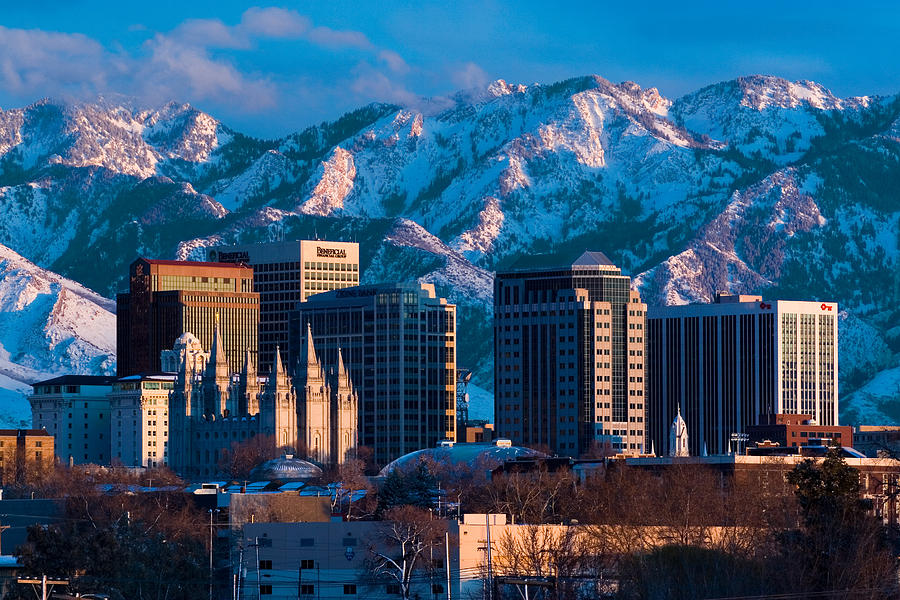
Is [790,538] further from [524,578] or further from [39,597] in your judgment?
[39,597]

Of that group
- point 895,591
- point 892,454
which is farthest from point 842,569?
point 892,454

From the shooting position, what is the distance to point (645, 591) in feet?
592

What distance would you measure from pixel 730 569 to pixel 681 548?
815 cm

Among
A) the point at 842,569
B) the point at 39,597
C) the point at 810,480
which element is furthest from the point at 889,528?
the point at 39,597

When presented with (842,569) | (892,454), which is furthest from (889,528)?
(892,454)

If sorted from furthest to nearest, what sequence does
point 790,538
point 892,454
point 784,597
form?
point 790,538, point 784,597, point 892,454

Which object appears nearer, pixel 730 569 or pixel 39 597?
pixel 730 569

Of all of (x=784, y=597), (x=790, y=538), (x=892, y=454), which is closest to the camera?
(x=892, y=454)

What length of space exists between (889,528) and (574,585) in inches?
960

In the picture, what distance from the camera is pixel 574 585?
197375mm

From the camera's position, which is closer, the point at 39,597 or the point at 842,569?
the point at 842,569

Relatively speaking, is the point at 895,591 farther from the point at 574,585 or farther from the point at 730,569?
the point at 574,585

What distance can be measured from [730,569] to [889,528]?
20.1 m

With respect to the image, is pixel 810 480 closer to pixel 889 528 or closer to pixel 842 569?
pixel 889 528
